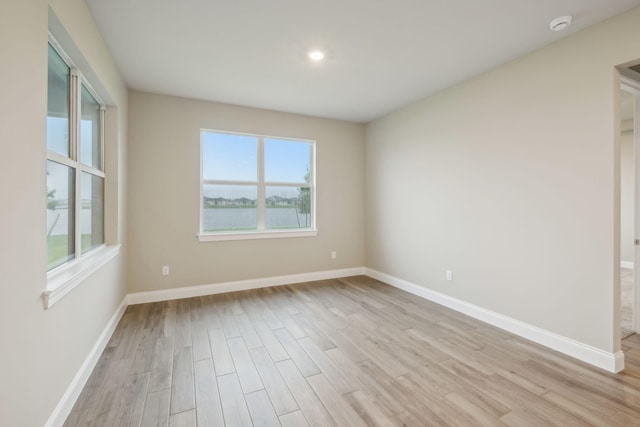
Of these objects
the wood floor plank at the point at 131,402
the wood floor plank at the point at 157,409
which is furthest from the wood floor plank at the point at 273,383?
the wood floor plank at the point at 131,402

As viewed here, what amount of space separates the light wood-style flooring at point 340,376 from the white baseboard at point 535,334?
9 cm

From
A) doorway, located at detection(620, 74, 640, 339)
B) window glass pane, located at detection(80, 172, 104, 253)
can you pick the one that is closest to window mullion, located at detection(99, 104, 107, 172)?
window glass pane, located at detection(80, 172, 104, 253)

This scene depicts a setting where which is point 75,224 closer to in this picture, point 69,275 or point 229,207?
point 69,275

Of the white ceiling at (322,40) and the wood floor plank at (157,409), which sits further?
the white ceiling at (322,40)

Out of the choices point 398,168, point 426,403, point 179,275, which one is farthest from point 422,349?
point 179,275

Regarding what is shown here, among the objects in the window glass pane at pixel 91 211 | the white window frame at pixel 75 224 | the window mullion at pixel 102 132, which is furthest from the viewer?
the window mullion at pixel 102 132

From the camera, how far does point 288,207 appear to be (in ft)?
15.0

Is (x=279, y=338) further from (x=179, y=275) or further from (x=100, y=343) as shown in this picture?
(x=179, y=275)

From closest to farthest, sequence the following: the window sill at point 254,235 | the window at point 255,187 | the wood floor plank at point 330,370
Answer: the wood floor plank at point 330,370 < the window sill at point 254,235 < the window at point 255,187

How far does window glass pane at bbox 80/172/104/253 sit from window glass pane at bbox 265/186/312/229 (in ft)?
6.79

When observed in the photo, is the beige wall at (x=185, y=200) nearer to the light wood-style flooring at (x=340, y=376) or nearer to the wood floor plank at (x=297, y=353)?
the light wood-style flooring at (x=340, y=376)

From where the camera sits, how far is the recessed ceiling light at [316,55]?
8.67 ft

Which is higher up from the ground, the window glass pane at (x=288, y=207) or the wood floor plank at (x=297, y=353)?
the window glass pane at (x=288, y=207)

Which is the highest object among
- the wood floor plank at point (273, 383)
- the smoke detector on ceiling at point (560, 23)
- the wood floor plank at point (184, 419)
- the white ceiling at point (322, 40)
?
the white ceiling at point (322, 40)
